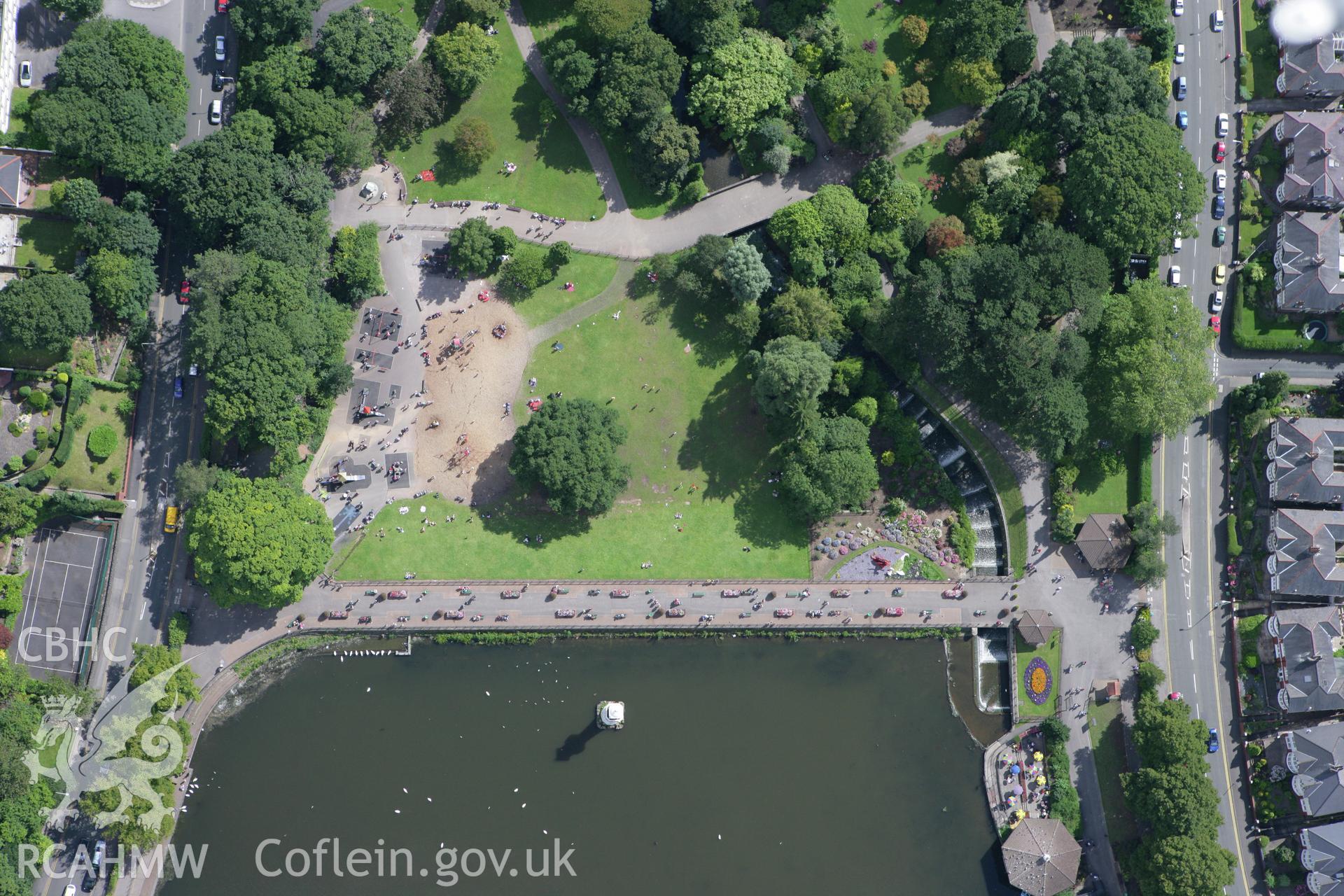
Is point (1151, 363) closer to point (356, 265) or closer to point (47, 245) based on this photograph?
point (356, 265)

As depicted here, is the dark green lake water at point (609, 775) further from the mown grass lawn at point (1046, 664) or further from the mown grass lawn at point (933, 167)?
the mown grass lawn at point (933, 167)

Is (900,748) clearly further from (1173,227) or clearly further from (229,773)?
(229,773)

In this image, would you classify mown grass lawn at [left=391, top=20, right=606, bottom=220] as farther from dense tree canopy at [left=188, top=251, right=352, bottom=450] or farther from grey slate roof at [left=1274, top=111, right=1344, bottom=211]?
grey slate roof at [left=1274, top=111, right=1344, bottom=211]

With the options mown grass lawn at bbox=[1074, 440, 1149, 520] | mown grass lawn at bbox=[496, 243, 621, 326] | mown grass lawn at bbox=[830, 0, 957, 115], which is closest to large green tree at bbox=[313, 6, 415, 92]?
mown grass lawn at bbox=[496, 243, 621, 326]

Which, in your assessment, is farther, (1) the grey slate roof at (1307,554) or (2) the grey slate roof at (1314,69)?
(2) the grey slate roof at (1314,69)

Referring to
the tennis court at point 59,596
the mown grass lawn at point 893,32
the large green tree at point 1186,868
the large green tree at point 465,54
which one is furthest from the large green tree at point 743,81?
the large green tree at point 1186,868

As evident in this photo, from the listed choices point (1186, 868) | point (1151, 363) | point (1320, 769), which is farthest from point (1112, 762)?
point (1151, 363)
